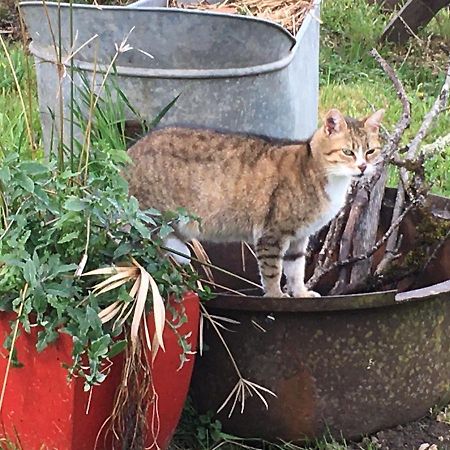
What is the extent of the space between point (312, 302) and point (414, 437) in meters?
0.59

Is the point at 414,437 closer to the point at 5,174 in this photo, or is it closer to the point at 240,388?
the point at 240,388

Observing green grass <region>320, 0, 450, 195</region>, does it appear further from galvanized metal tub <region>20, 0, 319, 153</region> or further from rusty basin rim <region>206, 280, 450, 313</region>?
rusty basin rim <region>206, 280, 450, 313</region>

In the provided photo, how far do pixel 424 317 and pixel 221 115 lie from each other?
1.07 meters

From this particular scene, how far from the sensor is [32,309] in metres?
1.98

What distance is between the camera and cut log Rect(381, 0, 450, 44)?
6117 millimetres

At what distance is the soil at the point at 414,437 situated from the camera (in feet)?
8.38

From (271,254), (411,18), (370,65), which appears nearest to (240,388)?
(271,254)

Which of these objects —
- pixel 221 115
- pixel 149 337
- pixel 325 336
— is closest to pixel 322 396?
pixel 325 336

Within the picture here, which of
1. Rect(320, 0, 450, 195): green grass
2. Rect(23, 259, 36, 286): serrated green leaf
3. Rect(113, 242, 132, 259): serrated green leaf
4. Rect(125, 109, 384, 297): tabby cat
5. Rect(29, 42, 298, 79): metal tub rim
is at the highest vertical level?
Rect(23, 259, 36, 286): serrated green leaf

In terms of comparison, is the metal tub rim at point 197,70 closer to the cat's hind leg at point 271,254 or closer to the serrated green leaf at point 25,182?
the cat's hind leg at point 271,254

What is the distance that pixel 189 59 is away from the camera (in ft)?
10.1

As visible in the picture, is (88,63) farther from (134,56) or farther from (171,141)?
(171,141)

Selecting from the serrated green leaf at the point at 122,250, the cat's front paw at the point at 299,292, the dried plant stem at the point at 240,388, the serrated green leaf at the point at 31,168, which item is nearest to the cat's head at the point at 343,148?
the cat's front paw at the point at 299,292

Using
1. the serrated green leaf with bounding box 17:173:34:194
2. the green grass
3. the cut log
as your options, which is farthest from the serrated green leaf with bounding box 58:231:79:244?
the cut log
